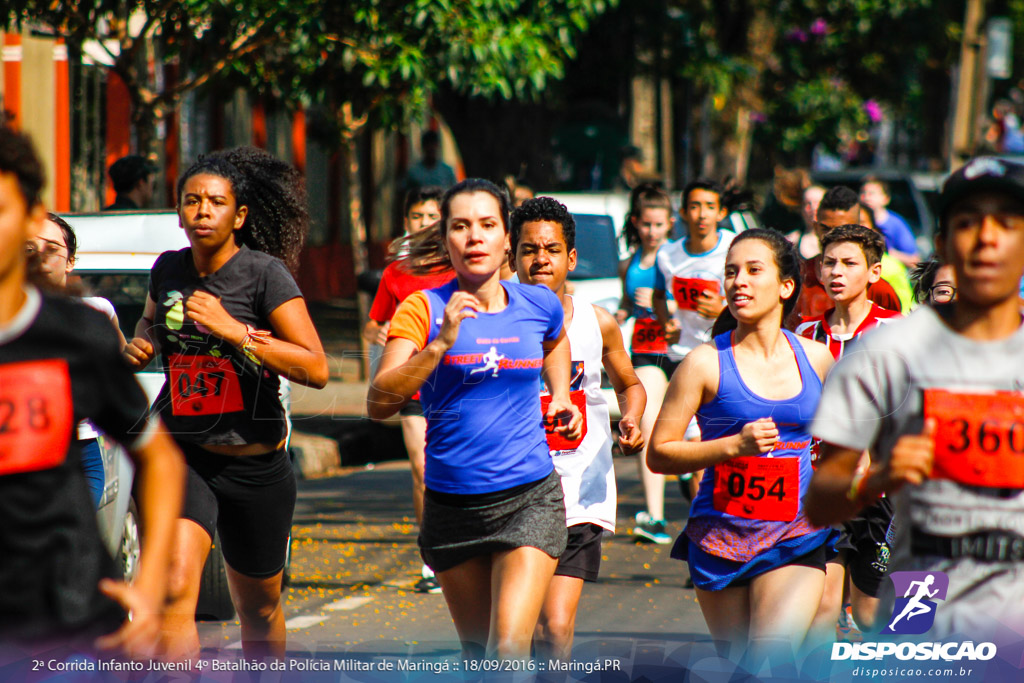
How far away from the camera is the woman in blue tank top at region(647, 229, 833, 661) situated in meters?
4.21

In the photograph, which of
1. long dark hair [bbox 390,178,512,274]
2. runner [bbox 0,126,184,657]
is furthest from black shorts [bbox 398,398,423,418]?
runner [bbox 0,126,184,657]

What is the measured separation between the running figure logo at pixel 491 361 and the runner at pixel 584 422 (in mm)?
801

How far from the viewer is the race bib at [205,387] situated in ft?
15.3

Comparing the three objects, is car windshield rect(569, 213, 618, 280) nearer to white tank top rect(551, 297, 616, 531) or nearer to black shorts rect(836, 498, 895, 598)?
white tank top rect(551, 297, 616, 531)

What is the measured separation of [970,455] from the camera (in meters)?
2.75

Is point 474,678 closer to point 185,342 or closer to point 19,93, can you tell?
point 185,342

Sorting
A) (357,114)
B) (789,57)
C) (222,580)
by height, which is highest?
(789,57)

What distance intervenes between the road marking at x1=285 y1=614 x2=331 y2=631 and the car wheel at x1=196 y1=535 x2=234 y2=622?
0.98ft

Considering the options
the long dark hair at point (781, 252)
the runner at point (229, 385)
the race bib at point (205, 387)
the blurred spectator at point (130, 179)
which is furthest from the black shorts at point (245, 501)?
the blurred spectator at point (130, 179)

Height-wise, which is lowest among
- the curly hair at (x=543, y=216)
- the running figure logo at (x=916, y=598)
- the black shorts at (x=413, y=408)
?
the black shorts at (x=413, y=408)

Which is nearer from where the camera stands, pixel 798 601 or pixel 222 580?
pixel 798 601

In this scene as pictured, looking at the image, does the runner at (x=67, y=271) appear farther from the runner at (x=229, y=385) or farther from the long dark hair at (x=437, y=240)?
the long dark hair at (x=437, y=240)

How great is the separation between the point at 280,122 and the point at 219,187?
61.9 feet

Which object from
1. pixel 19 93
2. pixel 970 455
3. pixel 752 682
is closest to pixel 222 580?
pixel 752 682
